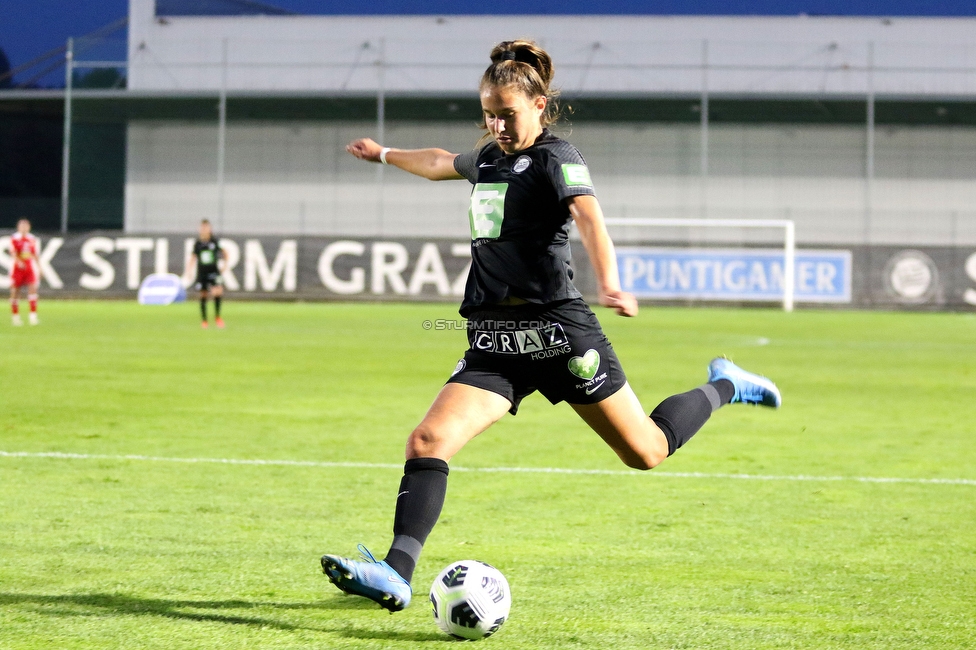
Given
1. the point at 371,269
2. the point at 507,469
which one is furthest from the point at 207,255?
the point at 507,469

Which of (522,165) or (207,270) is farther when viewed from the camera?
(207,270)

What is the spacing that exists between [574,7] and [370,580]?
45.6m

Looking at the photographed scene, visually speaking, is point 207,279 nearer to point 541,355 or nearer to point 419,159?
point 419,159

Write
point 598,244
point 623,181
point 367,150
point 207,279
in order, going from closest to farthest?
1. point 598,244
2. point 367,150
3. point 207,279
4. point 623,181

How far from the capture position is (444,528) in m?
6.52

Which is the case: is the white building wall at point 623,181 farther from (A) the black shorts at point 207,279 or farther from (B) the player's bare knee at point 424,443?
(B) the player's bare knee at point 424,443

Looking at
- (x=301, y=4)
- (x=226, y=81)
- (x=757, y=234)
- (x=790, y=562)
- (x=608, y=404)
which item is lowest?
(x=790, y=562)

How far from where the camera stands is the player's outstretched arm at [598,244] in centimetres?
457

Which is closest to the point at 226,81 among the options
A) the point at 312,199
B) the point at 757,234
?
the point at 312,199

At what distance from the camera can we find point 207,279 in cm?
2539

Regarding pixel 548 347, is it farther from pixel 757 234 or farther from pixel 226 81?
pixel 226 81

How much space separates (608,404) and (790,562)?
1.46m

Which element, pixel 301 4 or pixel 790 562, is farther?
pixel 301 4

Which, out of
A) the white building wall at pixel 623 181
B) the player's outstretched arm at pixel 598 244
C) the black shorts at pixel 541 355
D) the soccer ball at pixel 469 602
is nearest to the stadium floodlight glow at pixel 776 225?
the white building wall at pixel 623 181
